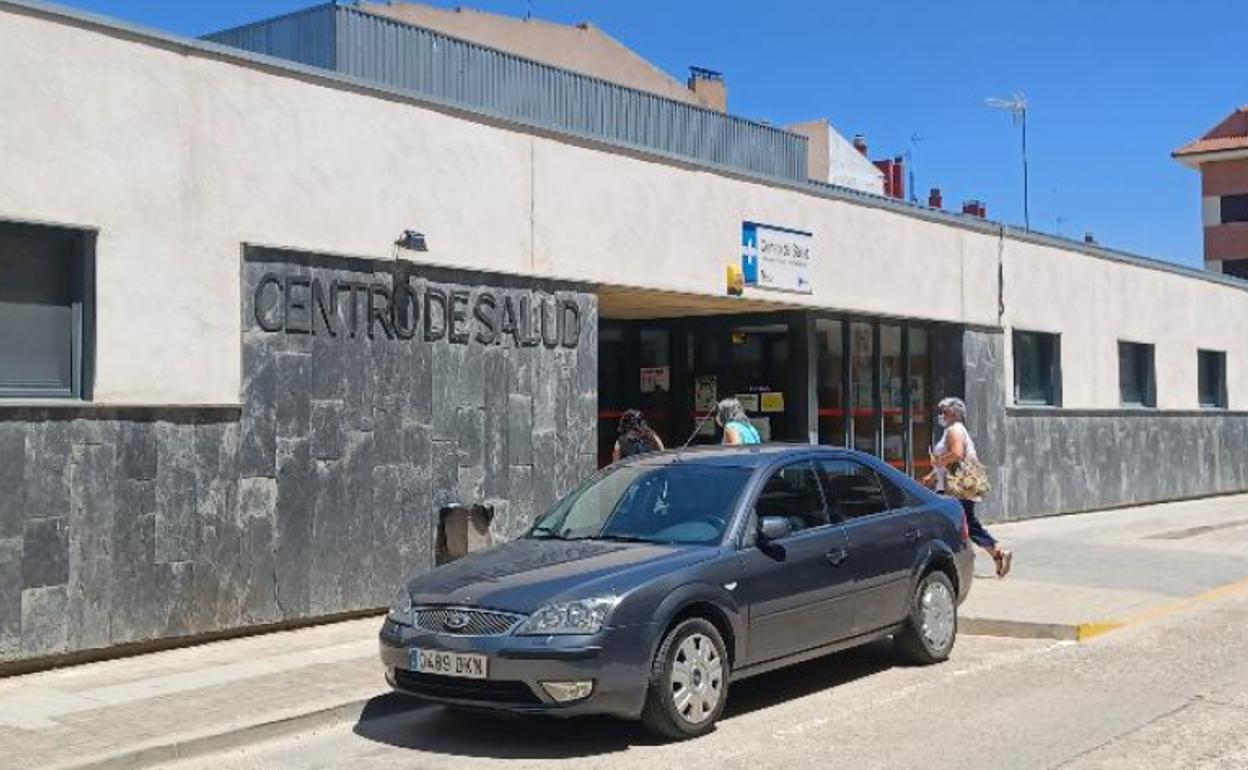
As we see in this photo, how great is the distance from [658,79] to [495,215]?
20713 millimetres

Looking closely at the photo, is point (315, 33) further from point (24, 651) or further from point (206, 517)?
point (24, 651)

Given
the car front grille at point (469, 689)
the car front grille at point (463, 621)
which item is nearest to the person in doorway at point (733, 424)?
the car front grille at point (463, 621)

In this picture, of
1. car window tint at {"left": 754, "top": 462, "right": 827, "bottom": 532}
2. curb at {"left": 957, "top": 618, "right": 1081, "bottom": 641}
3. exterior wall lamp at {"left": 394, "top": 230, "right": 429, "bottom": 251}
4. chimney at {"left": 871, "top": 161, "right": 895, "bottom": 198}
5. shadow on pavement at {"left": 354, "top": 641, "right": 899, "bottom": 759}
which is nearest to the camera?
shadow on pavement at {"left": 354, "top": 641, "right": 899, "bottom": 759}

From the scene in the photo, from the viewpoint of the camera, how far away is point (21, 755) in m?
6.59

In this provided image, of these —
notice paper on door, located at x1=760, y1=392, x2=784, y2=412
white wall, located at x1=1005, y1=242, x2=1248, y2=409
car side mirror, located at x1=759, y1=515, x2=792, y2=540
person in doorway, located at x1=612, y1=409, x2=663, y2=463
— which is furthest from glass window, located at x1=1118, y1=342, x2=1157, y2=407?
car side mirror, located at x1=759, y1=515, x2=792, y2=540

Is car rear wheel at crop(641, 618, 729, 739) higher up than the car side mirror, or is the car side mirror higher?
the car side mirror

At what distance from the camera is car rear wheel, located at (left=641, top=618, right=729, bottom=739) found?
6.80 m

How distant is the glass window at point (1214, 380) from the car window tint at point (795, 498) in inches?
799

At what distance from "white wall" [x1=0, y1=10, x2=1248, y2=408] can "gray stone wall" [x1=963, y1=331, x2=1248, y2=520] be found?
4.95 meters

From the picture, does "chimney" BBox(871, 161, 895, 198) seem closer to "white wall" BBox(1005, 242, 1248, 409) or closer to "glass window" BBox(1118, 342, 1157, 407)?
"white wall" BBox(1005, 242, 1248, 409)

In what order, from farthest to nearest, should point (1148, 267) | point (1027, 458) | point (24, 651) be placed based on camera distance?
1. point (1148, 267)
2. point (1027, 458)
3. point (24, 651)

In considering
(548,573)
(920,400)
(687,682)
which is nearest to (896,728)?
(687,682)

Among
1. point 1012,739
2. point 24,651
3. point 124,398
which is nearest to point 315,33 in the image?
point 124,398

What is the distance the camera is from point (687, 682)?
6949mm
